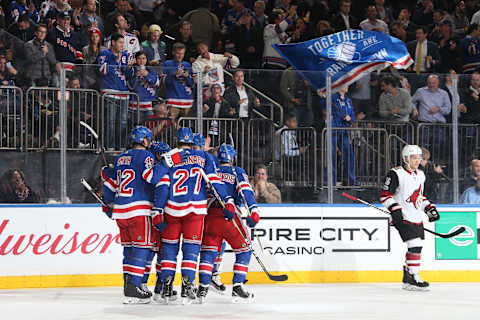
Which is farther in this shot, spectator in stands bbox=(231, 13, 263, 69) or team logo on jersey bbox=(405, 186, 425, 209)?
spectator in stands bbox=(231, 13, 263, 69)

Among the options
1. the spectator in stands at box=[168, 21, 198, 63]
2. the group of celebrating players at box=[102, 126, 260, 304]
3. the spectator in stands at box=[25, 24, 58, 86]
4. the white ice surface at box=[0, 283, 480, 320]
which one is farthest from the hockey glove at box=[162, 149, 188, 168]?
the spectator in stands at box=[168, 21, 198, 63]

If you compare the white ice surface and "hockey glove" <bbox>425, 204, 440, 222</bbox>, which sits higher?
"hockey glove" <bbox>425, 204, 440, 222</bbox>

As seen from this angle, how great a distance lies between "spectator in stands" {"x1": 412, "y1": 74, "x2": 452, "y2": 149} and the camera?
11141mm

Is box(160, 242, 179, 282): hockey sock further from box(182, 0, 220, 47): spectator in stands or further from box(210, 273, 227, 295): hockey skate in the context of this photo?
box(182, 0, 220, 47): spectator in stands

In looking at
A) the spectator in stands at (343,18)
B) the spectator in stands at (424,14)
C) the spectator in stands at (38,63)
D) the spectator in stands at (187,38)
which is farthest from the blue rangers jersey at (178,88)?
the spectator in stands at (424,14)

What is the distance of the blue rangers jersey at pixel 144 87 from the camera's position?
10383mm

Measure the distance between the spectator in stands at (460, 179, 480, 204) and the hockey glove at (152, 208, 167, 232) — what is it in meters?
4.49

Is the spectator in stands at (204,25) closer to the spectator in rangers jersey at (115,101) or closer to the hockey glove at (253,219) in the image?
the spectator in rangers jersey at (115,101)

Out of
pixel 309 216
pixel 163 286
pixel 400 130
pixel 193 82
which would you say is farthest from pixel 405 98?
pixel 163 286

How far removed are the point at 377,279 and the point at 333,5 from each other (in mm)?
5987

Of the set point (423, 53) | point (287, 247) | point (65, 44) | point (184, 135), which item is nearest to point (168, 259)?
point (184, 135)

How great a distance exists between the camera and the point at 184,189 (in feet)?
27.5

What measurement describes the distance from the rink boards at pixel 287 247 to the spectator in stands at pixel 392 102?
118 centimetres

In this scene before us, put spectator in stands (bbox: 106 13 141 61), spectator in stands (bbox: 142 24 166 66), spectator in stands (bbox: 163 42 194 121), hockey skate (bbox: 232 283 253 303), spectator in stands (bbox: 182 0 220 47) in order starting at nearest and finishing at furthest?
hockey skate (bbox: 232 283 253 303) → spectator in stands (bbox: 163 42 194 121) → spectator in stands (bbox: 106 13 141 61) → spectator in stands (bbox: 142 24 166 66) → spectator in stands (bbox: 182 0 220 47)
